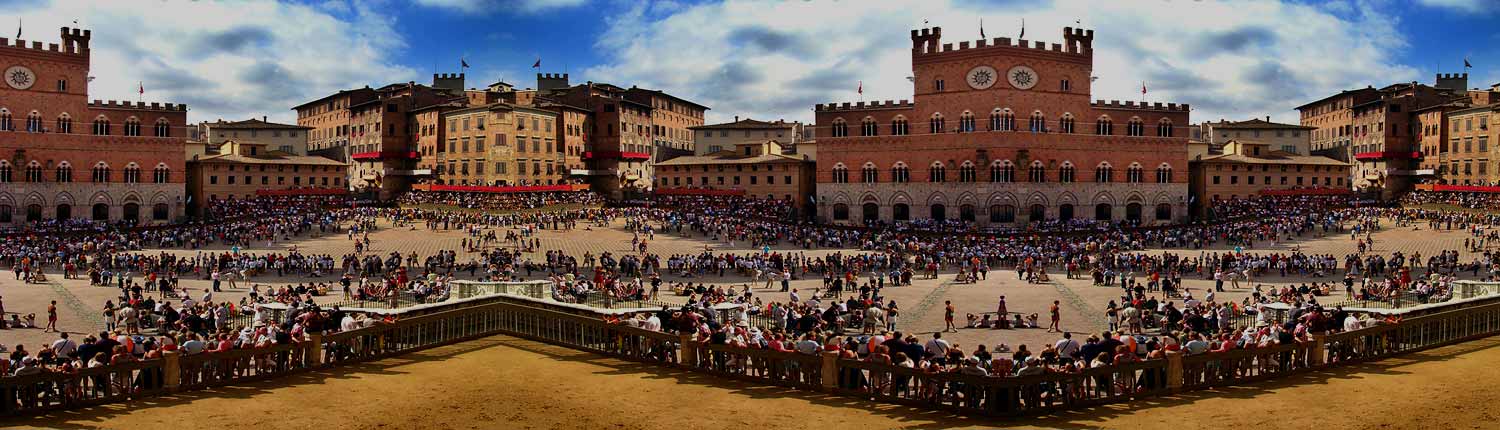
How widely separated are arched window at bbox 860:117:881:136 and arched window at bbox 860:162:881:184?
88.5 inches

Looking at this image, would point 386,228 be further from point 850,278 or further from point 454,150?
point 850,278

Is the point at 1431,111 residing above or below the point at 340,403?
above

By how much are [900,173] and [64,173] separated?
59830mm

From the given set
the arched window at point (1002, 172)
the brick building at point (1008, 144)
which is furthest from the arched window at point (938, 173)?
the arched window at point (1002, 172)

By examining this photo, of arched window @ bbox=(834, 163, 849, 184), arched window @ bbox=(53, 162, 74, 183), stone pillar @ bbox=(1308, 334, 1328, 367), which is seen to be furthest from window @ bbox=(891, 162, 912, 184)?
arched window @ bbox=(53, 162, 74, 183)

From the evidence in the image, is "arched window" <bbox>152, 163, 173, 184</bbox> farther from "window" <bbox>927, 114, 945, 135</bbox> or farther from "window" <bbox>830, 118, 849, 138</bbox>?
"window" <bbox>927, 114, 945, 135</bbox>

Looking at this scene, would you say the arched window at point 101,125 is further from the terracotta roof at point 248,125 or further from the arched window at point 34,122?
the terracotta roof at point 248,125

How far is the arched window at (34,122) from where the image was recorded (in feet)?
252

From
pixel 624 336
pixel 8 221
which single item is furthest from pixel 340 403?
pixel 8 221

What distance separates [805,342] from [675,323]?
4103 millimetres

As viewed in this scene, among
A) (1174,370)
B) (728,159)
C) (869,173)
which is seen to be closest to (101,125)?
(728,159)

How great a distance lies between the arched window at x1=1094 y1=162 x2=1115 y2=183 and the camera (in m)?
78.1

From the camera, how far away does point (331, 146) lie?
125m

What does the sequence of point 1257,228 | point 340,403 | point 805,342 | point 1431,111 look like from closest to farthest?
point 340,403, point 805,342, point 1257,228, point 1431,111
